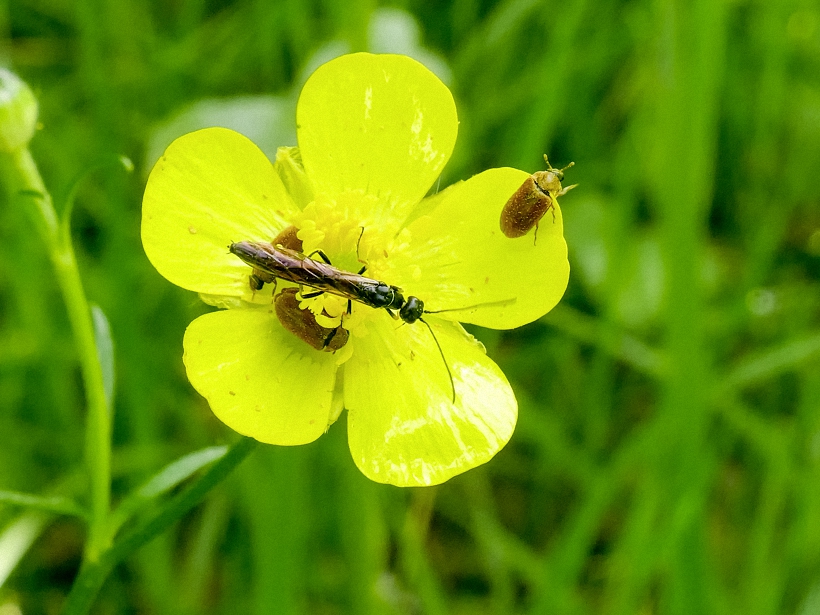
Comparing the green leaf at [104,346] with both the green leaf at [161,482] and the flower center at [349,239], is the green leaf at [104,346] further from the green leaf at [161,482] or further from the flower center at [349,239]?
the flower center at [349,239]

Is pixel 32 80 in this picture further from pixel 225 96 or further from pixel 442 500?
pixel 442 500

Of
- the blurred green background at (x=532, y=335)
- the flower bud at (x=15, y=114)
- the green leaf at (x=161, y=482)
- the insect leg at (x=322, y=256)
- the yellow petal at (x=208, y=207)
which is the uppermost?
the flower bud at (x=15, y=114)

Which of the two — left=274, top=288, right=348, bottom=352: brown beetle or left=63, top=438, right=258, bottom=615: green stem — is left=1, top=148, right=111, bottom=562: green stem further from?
left=274, top=288, right=348, bottom=352: brown beetle

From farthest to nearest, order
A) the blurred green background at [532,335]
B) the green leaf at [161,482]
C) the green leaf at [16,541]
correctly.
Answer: the blurred green background at [532,335], the green leaf at [16,541], the green leaf at [161,482]

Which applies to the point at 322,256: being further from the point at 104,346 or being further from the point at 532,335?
the point at 532,335

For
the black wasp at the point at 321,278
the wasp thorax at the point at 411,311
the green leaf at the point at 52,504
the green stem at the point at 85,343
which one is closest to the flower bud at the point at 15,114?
the green stem at the point at 85,343

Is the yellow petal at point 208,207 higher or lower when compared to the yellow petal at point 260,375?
higher
